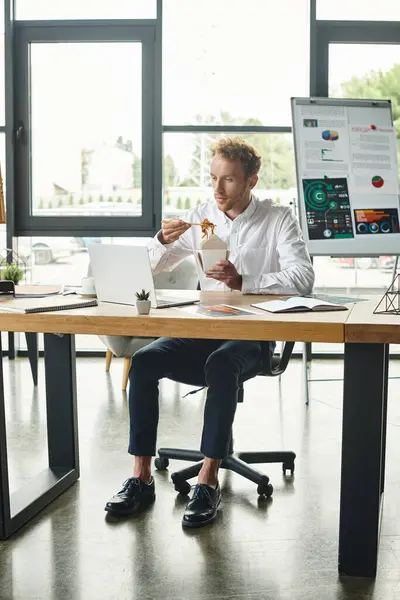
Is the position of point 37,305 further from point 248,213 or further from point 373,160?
point 373,160

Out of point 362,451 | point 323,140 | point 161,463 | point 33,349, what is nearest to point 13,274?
point 33,349

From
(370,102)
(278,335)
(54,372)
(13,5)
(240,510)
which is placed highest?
(13,5)

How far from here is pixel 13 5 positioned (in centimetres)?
577

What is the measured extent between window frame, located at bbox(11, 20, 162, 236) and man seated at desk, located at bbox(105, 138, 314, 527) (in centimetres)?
253

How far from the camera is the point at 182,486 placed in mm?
2977

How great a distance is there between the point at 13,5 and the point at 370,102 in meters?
2.59

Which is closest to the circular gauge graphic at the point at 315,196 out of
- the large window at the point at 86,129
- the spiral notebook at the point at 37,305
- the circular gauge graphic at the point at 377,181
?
the circular gauge graphic at the point at 377,181

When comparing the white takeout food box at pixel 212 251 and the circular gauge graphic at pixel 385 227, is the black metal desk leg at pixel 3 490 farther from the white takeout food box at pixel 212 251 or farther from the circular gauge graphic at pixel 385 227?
the circular gauge graphic at pixel 385 227

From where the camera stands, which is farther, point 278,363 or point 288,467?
point 288,467

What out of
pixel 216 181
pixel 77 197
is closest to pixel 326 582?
pixel 216 181

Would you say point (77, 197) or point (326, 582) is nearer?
point (326, 582)

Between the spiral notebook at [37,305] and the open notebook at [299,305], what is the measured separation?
1.79ft

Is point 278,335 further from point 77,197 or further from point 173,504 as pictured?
point 77,197

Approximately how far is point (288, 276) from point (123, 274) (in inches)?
27.8
